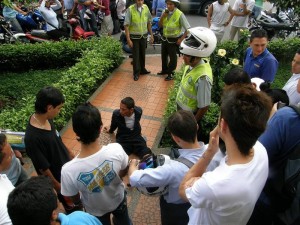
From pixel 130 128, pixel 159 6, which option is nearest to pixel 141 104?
pixel 130 128

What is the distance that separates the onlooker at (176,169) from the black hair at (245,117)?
646 millimetres

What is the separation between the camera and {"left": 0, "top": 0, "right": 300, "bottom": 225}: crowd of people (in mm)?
1761

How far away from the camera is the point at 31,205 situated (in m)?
1.73

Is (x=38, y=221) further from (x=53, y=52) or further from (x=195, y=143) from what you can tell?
(x=53, y=52)

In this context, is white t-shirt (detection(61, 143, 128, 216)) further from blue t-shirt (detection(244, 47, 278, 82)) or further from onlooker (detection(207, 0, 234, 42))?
onlooker (detection(207, 0, 234, 42))

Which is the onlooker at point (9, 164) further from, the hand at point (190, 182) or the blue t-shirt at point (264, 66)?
the blue t-shirt at point (264, 66)

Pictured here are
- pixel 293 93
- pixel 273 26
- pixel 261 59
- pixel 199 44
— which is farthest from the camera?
pixel 273 26

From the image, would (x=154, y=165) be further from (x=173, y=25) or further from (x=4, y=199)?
(x=173, y=25)

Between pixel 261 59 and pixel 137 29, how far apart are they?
10.5ft

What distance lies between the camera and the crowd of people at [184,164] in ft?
5.78

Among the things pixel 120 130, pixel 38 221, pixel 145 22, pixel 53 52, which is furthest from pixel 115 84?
pixel 38 221

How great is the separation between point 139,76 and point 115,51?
37.0 inches

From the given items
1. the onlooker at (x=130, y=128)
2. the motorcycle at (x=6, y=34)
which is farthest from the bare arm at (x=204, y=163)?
the motorcycle at (x=6, y=34)

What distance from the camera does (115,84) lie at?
7082 millimetres
